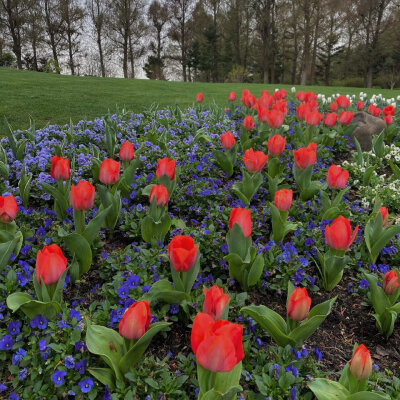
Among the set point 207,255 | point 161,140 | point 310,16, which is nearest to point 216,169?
point 161,140

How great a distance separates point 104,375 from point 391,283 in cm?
142

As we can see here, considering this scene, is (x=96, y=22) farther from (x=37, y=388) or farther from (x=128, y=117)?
(x=37, y=388)

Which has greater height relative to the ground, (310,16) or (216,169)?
(310,16)

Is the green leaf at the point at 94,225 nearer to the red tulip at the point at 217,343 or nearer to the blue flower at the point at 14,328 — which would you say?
the blue flower at the point at 14,328

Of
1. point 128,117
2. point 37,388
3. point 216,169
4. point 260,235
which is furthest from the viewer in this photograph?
point 128,117

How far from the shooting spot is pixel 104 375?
1.53m

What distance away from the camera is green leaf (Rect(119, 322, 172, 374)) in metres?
1.44

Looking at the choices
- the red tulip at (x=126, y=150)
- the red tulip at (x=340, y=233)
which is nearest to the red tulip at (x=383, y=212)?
the red tulip at (x=340, y=233)

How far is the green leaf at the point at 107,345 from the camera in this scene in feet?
4.92

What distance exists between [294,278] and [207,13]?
35.9 meters

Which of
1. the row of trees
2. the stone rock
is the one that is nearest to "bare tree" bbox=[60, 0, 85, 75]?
the row of trees

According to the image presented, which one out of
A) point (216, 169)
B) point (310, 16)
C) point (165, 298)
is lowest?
point (165, 298)

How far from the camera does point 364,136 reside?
5094 mm

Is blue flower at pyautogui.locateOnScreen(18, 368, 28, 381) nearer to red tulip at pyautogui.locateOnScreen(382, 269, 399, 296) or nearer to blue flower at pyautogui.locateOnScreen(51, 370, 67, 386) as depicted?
blue flower at pyautogui.locateOnScreen(51, 370, 67, 386)
